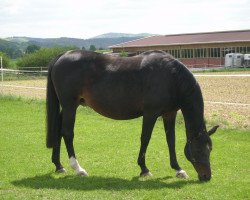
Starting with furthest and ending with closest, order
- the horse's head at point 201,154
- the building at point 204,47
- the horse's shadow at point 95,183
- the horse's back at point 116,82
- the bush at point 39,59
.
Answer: the bush at point 39,59, the building at point 204,47, the horse's back at point 116,82, the horse's head at point 201,154, the horse's shadow at point 95,183

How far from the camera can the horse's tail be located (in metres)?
7.16

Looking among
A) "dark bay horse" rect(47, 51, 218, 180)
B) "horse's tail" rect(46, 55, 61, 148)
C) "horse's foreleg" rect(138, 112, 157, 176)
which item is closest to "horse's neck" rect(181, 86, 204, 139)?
"dark bay horse" rect(47, 51, 218, 180)

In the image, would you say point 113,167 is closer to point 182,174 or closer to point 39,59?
point 182,174

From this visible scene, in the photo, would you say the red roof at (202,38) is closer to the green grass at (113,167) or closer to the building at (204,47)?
the building at (204,47)

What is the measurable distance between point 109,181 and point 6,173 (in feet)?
5.82

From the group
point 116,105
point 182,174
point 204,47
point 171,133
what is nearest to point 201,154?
point 182,174

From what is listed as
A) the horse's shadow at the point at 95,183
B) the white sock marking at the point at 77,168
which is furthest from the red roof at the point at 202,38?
the horse's shadow at the point at 95,183

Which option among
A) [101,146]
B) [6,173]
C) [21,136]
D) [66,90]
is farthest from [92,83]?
[21,136]

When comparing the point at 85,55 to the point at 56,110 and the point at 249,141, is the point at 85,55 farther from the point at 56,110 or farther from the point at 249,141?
the point at 249,141

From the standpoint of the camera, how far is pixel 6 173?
7059mm

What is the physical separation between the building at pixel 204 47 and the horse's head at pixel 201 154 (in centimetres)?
4907

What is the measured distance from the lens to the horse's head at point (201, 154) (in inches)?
249

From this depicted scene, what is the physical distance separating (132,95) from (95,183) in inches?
56.3

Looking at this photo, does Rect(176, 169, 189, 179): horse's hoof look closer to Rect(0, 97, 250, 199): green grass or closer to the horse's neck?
Rect(0, 97, 250, 199): green grass
